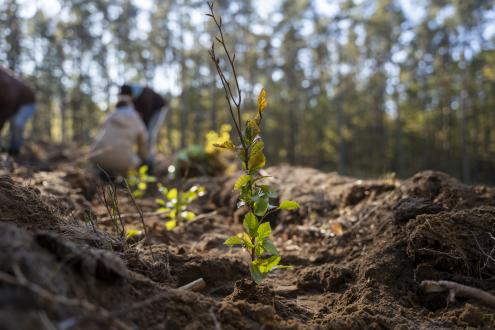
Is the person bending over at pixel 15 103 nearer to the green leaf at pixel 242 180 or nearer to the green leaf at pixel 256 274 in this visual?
the green leaf at pixel 242 180

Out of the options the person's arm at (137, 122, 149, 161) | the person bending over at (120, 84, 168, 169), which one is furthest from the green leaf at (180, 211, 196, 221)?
the person bending over at (120, 84, 168, 169)

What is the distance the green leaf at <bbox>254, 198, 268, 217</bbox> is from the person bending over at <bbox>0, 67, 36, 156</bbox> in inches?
231

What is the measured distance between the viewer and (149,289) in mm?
1555

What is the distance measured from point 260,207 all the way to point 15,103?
20.5ft

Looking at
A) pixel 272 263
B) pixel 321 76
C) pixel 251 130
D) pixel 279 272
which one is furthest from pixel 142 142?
pixel 321 76

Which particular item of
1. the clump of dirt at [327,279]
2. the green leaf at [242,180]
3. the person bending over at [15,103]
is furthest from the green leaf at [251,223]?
the person bending over at [15,103]

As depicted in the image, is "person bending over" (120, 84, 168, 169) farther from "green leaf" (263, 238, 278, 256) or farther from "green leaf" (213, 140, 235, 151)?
"green leaf" (263, 238, 278, 256)

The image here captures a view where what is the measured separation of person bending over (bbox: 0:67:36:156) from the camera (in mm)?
6469

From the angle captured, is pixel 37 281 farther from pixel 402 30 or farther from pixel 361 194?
pixel 402 30

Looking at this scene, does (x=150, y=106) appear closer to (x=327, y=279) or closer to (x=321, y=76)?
(x=327, y=279)

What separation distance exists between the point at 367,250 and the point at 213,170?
438 centimetres

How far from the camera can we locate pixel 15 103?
6.80 m

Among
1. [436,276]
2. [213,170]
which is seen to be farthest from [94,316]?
[213,170]

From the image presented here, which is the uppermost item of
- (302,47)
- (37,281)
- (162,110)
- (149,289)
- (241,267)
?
(302,47)
